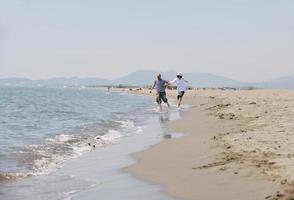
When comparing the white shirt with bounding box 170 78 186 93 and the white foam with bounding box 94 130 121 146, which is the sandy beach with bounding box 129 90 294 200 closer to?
the white foam with bounding box 94 130 121 146

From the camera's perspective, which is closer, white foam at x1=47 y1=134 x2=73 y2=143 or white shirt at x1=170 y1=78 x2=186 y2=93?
white foam at x1=47 y1=134 x2=73 y2=143

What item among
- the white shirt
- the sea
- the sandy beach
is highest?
the white shirt

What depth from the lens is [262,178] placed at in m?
7.53

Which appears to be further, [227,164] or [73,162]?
[73,162]

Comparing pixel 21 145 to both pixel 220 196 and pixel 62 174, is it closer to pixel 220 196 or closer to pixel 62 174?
pixel 62 174

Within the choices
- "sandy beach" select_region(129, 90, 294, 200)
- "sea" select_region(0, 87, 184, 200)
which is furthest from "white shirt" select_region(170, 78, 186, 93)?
"sandy beach" select_region(129, 90, 294, 200)

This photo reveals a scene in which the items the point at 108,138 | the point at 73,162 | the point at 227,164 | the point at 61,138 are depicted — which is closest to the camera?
the point at 227,164

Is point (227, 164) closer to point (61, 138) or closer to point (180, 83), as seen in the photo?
point (61, 138)

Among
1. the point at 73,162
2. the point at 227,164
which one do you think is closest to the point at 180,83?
the point at 73,162

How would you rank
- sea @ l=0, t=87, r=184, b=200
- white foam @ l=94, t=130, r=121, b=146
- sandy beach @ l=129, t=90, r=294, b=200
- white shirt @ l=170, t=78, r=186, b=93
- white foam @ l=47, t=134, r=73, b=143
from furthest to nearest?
white shirt @ l=170, t=78, r=186, b=93 < white foam @ l=47, t=134, r=73, b=143 < white foam @ l=94, t=130, r=121, b=146 < sea @ l=0, t=87, r=184, b=200 < sandy beach @ l=129, t=90, r=294, b=200

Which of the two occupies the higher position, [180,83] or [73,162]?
[180,83]

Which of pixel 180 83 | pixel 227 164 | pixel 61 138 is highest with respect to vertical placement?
pixel 180 83

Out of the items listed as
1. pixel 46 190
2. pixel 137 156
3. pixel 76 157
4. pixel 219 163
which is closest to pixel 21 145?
pixel 76 157

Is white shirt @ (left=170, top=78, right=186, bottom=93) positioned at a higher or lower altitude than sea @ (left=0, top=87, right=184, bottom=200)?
higher
